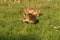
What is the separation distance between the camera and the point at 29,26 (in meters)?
8.63

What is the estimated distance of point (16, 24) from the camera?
894cm

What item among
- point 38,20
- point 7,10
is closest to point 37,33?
point 38,20

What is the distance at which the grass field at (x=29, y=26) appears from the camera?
7.77 metres

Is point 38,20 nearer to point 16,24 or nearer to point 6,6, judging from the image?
point 16,24

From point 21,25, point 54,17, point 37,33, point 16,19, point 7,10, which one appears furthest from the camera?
point 7,10

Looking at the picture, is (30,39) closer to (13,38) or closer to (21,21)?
(13,38)

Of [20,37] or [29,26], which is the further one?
[29,26]

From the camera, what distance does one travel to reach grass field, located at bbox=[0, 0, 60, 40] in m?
7.77

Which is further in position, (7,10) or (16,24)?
(7,10)

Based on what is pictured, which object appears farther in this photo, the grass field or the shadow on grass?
the grass field

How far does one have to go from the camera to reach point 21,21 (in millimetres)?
9273

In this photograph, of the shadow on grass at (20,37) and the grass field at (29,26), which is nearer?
the shadow on grass at (20,37)

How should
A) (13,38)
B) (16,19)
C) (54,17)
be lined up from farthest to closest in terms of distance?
(54,17) → (16,19) → (13,38)

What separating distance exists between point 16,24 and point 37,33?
1181 millimetres
